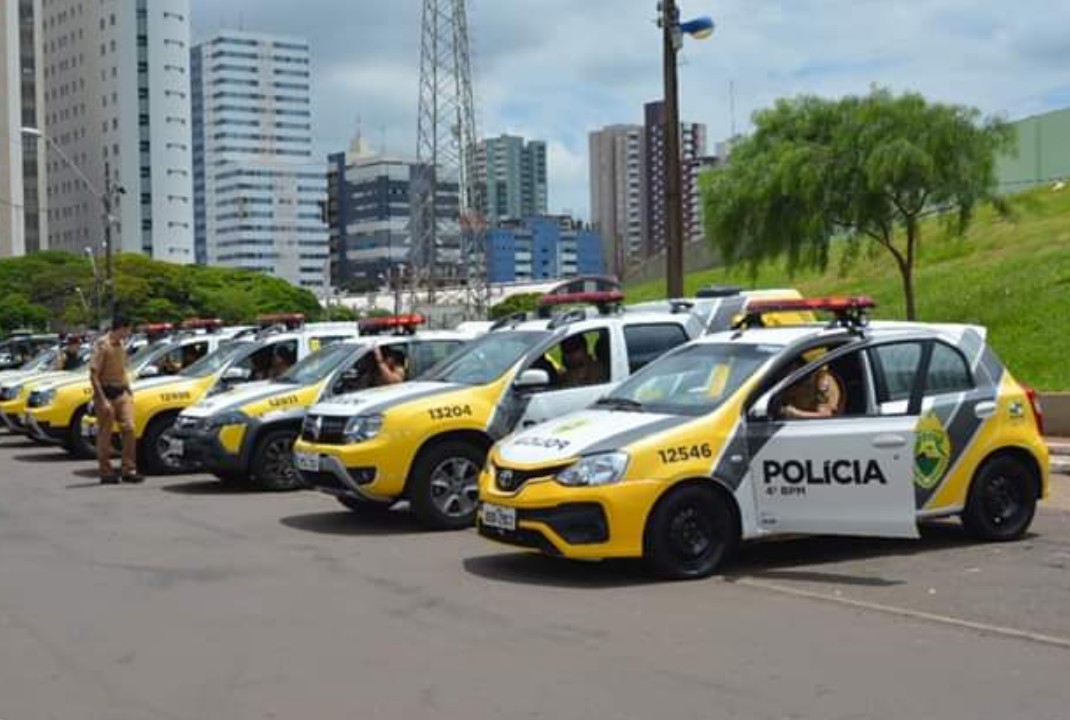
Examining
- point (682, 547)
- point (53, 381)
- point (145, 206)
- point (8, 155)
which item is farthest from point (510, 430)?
point (145, 206)

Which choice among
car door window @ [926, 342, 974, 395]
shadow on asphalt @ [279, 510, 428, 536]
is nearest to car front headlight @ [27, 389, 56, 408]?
shadow on asphalt @ [279, 510, 428, 536]

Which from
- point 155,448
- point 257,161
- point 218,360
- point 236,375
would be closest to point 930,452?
Result: point 236,375

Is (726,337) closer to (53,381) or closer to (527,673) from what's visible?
(527,673)

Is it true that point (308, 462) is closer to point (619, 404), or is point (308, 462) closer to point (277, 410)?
point (277, 410)

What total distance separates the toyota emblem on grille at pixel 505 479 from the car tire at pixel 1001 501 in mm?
3354

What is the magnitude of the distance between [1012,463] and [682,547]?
2880mm

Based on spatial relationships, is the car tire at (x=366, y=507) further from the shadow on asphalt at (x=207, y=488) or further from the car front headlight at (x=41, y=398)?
the car front headlight at (x=41, y=398)

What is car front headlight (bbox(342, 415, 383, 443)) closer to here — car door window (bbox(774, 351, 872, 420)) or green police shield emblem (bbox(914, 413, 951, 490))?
car door window (bbox(774, 351, 872, 420))

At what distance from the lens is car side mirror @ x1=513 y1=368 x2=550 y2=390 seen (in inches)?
448

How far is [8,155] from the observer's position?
125250 mm

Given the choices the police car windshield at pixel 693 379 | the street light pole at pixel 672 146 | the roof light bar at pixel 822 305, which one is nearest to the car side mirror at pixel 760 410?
the police car windshield at pixel 693 379

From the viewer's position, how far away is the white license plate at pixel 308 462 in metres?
11.5

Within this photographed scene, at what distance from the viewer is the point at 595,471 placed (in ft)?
28.1

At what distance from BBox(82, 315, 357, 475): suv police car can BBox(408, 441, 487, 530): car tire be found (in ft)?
17.0
